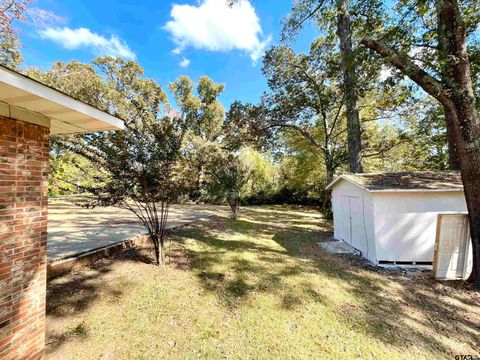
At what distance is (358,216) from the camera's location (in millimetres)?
7629

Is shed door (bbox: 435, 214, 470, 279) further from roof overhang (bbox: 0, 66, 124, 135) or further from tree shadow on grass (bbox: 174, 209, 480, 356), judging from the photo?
roof overhang (bbox: 0, 66, 124, 135)

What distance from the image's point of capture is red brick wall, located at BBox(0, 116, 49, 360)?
88.0 inches

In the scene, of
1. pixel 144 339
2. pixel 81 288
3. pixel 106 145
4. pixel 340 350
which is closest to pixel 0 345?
pixel 144 339

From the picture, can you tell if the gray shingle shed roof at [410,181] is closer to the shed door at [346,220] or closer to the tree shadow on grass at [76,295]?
the shed door at [346,220]

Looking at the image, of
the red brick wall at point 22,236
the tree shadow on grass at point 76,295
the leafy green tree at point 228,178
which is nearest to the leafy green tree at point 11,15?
the red brick wall at point 22,236

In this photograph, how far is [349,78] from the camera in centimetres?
845

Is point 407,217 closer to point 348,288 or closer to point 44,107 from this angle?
point 348,288

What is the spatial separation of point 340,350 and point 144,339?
2535mm

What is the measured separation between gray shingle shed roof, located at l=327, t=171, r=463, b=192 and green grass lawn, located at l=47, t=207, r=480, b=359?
7.62ft

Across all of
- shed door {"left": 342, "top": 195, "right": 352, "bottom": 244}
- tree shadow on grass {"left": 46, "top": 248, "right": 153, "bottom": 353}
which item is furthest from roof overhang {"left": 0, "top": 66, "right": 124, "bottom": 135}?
shed door {"left": 342, "top": 195, "right": 352, "bottom": 244}

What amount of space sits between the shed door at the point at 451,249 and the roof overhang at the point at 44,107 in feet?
23.2

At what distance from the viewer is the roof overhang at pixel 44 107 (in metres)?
1.95

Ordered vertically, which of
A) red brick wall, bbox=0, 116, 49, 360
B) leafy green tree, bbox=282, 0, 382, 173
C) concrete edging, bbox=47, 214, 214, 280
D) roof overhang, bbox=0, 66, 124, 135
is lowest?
concrete edging, bbox=47, 214, 214, 280

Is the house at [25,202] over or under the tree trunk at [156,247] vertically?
over
